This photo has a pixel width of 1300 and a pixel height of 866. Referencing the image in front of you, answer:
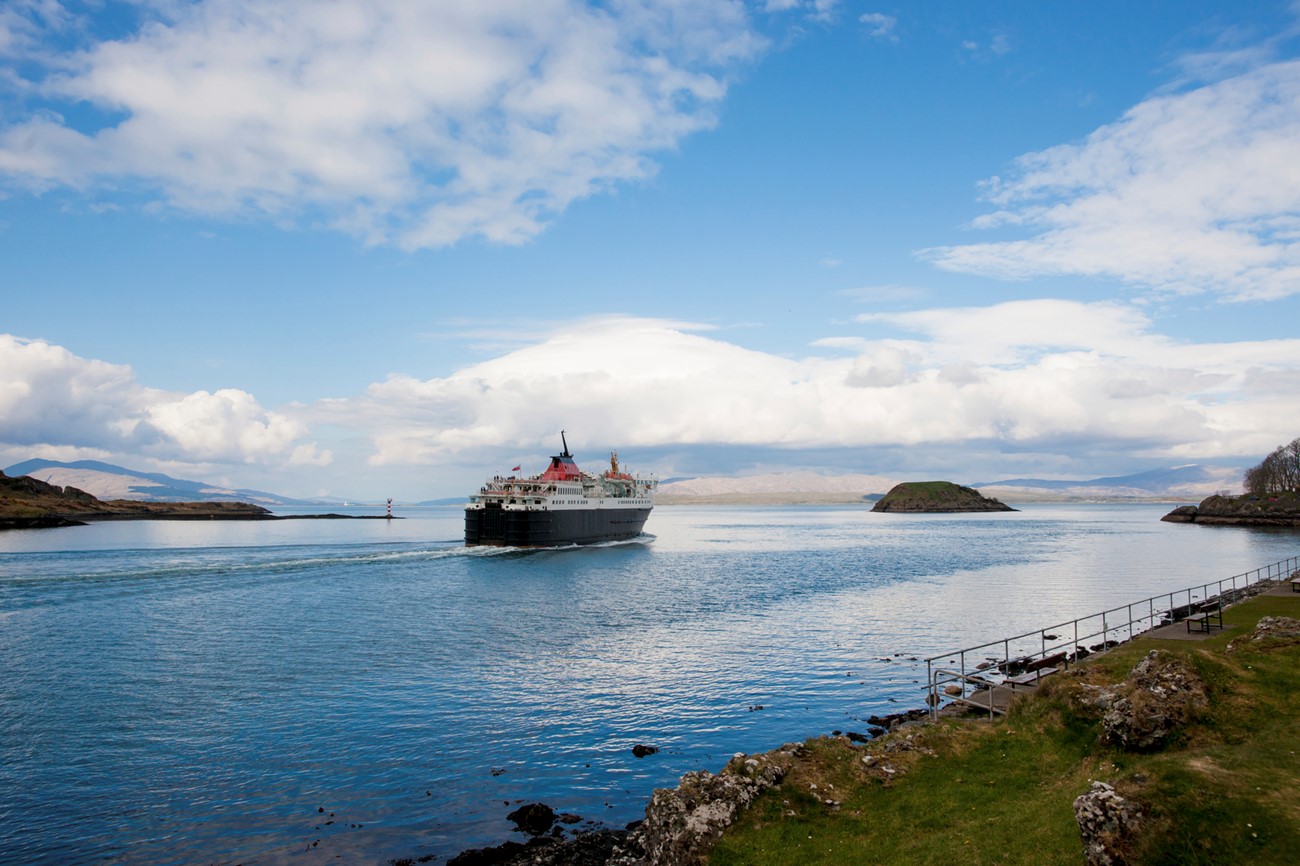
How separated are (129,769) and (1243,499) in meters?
251

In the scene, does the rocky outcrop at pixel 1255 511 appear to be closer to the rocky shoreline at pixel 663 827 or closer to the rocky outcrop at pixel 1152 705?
the rocky outcrop at pixel 1152 705

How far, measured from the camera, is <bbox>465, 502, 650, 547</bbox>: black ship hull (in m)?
108

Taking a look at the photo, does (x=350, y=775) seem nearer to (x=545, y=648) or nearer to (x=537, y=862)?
(x=537, y=862)

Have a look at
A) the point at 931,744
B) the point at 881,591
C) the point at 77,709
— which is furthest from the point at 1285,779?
the point at 881,591

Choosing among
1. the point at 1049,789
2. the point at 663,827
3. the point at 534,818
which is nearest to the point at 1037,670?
the point at 1049,789

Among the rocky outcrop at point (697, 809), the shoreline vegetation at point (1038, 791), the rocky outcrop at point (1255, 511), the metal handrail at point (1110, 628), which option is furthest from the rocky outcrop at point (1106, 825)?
the rocky outcrop at point (1255, 511)

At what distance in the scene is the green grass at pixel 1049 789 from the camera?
1153 centimetres

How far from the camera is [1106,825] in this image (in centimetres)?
1169

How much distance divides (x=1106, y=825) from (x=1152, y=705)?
7.25 meters

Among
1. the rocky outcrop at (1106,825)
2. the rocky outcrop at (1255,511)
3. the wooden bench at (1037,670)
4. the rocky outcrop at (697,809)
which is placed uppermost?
the rocky outcrop at (1106,825)

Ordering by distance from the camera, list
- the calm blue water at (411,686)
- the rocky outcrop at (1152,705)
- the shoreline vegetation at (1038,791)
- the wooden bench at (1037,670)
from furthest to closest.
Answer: the wooden bench at (1037,670), the calm blue water at (411,686), the rocky outcrop at (1152,705), the shoreline vegetation at (1038,791)

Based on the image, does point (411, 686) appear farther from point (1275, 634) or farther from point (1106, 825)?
point (1275, 634)

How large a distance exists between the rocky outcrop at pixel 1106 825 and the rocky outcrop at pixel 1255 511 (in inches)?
7652

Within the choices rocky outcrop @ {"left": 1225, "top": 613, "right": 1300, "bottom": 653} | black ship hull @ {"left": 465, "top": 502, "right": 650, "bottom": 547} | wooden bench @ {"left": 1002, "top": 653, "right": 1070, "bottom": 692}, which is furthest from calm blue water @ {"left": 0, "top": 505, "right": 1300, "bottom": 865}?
black ship hull @ {"left": 465, "top": 502, "right": 650, "bottom": 547}
